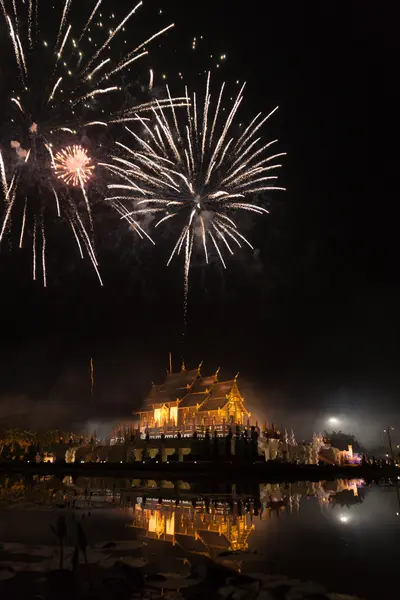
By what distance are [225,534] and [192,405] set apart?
45567 millimetres

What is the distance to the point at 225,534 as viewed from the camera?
12.2m

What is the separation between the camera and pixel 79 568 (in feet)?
28.1

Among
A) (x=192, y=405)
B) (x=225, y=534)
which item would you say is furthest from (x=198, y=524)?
(x=192, y=405)

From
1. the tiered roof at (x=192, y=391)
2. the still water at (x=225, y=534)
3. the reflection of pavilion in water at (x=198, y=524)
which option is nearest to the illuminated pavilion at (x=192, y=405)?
the tiered roof at (x=192, y=391)

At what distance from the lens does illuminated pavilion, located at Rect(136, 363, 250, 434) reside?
54.0 m

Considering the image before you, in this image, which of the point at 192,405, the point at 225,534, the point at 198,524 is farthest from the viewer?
the point at 192,405

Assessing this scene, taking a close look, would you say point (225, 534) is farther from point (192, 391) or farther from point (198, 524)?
point (192, 391)

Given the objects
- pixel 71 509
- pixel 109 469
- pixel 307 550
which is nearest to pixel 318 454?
pixel 109 469

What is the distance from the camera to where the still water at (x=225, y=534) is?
29.7 ft

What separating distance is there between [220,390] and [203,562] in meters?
47.6

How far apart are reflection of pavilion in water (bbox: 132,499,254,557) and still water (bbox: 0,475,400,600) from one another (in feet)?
0.09

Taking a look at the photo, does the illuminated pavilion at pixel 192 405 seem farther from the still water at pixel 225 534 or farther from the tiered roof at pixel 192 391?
the still water at pixel 225 534

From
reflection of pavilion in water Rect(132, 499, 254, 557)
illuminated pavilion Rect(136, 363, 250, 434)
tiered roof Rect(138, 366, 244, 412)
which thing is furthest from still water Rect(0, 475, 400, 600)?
tiered roof Rect(138, 366, 244, 412)

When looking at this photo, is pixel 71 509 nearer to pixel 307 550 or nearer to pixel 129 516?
pixel 129 516
